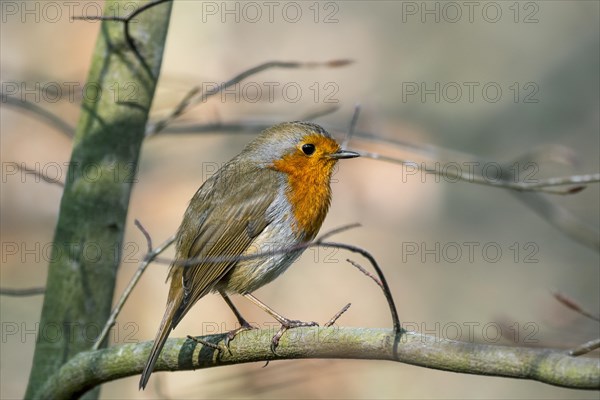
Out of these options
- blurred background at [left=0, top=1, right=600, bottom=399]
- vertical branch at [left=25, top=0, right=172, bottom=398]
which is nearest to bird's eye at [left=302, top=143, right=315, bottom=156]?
vertical branch at [left=25, top=0, right=172, bottom=398]

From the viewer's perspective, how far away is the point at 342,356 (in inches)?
109

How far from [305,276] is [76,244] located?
298 cm

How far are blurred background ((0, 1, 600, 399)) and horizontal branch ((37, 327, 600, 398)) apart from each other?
254 cm

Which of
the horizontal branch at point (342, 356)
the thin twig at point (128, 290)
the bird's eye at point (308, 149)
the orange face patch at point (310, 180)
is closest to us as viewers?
the horizontal branch at point (342, 356)

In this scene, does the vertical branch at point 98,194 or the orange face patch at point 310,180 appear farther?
the orange face patch at point 310,180

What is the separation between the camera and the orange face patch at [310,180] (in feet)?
12.7

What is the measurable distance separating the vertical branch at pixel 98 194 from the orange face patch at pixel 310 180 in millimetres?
688

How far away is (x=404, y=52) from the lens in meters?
8.34

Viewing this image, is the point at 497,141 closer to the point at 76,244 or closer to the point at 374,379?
the point at 374,379

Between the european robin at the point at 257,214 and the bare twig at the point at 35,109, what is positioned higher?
the bare twig at the point at 35,109

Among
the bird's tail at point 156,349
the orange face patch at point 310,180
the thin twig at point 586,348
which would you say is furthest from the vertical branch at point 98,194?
the thin twig at point 586,348

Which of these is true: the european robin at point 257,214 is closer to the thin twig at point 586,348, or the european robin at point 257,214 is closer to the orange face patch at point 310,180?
the orange face patch at point 310,180

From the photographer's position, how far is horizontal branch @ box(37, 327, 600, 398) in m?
2.36

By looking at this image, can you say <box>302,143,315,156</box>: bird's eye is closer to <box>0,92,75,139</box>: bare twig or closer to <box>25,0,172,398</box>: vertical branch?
<box>25,0,172,398</box>: vertical branch
